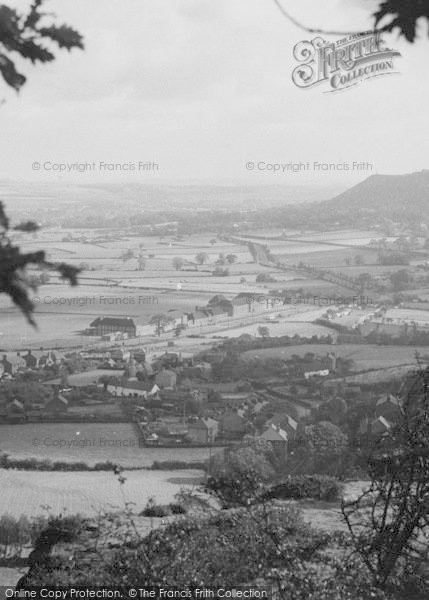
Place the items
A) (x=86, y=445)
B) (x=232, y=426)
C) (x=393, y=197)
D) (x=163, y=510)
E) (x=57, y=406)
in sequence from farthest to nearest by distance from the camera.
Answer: (x=393, y=197) < (x=57, y=406) < (x=232, y=426) < (x=86, y=445) < (x=163, y=510)

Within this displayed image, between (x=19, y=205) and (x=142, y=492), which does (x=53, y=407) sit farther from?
(x=19, y=205)

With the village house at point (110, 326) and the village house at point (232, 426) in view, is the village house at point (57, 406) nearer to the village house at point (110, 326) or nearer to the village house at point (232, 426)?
the village house at point (232, 426)

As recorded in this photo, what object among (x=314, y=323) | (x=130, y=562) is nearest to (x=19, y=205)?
(x=314, y=323)

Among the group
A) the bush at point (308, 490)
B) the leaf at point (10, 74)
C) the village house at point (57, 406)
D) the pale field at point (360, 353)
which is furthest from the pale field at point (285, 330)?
the leaf at point (10, 74)

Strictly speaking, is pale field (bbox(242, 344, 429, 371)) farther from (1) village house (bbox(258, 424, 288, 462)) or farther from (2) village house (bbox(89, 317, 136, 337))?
(1) village house (bbox(258, 424, 288, 462))

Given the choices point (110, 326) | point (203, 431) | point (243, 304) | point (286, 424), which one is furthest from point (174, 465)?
point (243, 304)

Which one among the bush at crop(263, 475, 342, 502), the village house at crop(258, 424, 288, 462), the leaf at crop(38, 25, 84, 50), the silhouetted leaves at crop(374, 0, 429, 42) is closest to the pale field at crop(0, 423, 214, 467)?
the village house at crop(258, 424, 288, 462)

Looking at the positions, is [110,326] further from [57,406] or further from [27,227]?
[27,227]
